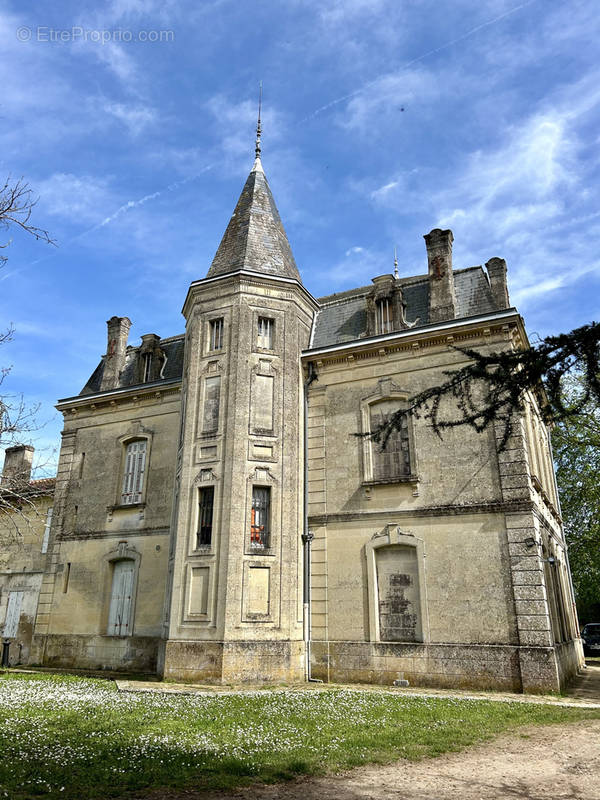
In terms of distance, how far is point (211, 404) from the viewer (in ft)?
51.6

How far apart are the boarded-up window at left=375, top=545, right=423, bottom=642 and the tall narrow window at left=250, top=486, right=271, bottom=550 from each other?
2.70 m

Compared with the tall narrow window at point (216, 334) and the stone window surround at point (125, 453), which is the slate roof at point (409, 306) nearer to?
the tall narrow window at point (216, 334)

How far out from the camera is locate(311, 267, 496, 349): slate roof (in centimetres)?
1564

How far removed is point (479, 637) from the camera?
42.3 ft

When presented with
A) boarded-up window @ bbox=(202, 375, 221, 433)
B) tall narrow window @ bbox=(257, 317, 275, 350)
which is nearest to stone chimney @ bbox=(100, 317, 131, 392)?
boarded-up window @ bbox=(202, 375, 221, 433)

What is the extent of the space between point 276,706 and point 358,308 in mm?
10976

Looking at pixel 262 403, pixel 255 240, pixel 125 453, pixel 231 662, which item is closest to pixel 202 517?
pixel 262 403

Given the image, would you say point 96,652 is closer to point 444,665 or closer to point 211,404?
point 211,404

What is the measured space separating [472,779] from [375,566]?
27.6 ft

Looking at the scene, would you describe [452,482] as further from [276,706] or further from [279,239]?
[279,239]

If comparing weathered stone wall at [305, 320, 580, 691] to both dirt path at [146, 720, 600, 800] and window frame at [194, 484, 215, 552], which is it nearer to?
window frame at [194, 484, 215, 552]

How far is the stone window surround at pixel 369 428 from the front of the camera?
14.6 metres

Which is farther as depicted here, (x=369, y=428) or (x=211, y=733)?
(x=369, y=428)

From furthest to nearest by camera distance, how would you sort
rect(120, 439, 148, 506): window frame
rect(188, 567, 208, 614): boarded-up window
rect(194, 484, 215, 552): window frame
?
rect(120, 439, 148, 506): window frame
rect(194, 484, 215, 552): window frame
rect(188, 567, 208, 614): boarded-up window
